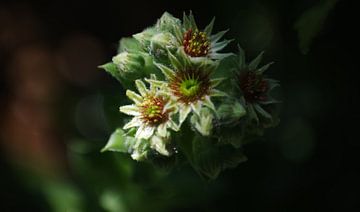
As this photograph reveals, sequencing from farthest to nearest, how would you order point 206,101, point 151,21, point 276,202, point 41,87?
1. point 41,87
2. point 151,21
3. point 276,202
4. point 206,101

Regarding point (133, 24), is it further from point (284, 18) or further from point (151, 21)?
point (284, 18)

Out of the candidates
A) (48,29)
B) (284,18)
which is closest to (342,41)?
(284,18)

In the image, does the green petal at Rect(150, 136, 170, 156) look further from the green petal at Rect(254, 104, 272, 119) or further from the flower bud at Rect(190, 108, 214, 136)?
the green petal at Rect(254, 104, 272, 119)

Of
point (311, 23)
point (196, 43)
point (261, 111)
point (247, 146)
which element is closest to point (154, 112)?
point (196, 43)

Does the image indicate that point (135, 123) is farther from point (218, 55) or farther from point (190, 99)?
point (218, 55)

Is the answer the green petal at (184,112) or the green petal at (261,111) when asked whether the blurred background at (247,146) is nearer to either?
the green petal at (261,111)

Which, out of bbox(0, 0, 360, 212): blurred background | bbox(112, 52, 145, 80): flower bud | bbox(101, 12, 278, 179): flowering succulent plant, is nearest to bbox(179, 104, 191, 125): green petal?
bbox(101, 12, 278, 179): flowering succulent plant
